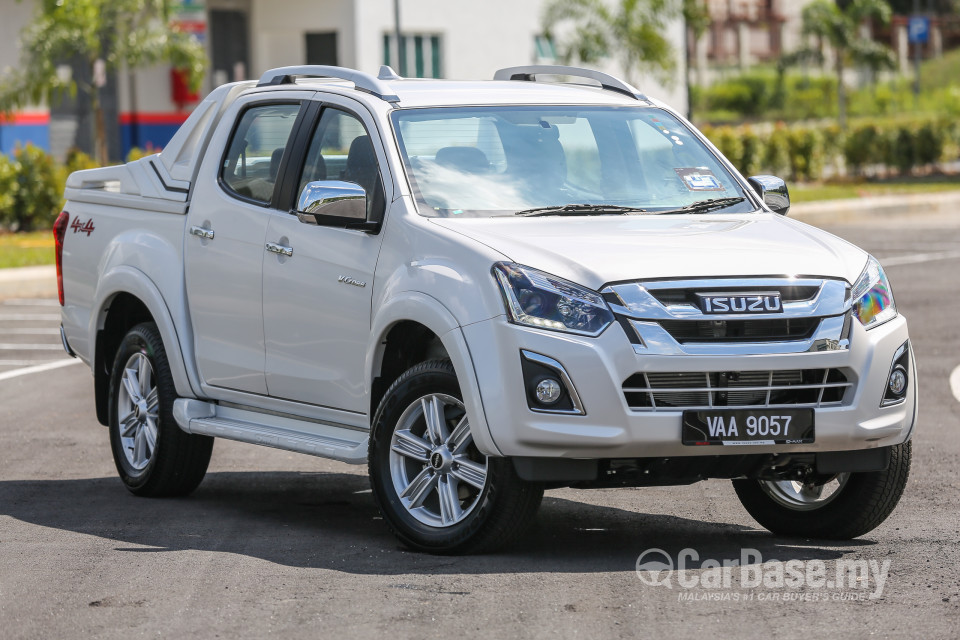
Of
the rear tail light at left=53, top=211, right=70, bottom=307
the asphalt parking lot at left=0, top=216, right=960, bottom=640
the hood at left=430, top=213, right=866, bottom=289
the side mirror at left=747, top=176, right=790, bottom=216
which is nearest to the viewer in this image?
the asphalt parking lot at left=0, top=216, right=960, bottom=640

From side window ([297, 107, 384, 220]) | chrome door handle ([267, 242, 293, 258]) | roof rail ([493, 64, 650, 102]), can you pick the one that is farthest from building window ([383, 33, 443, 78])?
chrome door handle ([267, 242, 293, 258])

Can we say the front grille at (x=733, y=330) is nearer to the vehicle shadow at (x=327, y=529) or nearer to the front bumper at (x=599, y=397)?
the front bumper at (x=599, y=397)

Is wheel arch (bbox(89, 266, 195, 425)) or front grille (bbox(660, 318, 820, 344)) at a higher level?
front grille (bbox(660, 318, 820, 344))

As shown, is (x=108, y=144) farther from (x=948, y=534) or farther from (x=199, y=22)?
(x=948, y=534)

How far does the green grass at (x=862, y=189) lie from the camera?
31.9m

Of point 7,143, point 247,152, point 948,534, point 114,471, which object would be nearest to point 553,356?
point 948,534

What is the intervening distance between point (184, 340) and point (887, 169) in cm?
3327

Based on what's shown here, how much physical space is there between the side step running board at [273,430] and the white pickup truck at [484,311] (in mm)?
14

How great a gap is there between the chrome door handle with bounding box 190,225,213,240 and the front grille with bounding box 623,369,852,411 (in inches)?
108

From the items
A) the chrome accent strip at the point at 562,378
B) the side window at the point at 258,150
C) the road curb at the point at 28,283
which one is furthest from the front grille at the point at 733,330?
the road curb at the point at 28,283

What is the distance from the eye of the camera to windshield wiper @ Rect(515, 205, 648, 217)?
23.2ft

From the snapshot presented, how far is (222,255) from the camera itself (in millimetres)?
7969

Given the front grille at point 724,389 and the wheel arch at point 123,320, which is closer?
the front grille at point 724,389

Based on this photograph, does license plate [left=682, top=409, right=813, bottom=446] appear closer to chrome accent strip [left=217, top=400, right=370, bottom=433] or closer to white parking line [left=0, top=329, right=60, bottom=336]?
chrome accent strip [left=217, top=400, right=370, bottom=433]
